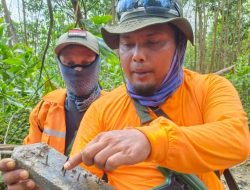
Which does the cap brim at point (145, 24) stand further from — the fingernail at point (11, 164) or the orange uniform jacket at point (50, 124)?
the orange uniform jacket at point (50, 124)

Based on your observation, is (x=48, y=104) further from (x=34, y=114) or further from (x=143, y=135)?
(x=143, y=135)

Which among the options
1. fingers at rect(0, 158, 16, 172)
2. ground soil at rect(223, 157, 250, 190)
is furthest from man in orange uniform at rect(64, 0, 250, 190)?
ground soil at rect(223, 157, 250, 190)

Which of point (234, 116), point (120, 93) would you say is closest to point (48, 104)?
point (120, 93)

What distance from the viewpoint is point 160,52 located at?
181 cm

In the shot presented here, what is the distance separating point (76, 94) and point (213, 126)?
165 centimetres

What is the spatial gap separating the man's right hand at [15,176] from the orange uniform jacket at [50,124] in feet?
3.48

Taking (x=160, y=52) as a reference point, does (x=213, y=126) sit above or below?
below

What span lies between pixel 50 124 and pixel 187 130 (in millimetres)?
1528

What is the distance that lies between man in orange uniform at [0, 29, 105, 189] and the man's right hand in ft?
3.49

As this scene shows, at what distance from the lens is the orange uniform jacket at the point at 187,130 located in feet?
4.16

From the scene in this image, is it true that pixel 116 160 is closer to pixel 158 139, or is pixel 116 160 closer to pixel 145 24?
pixel 158 139

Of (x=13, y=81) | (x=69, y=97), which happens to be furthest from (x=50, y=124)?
(x=13, y=81)

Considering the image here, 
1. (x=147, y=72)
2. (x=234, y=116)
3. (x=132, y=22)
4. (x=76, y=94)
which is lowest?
(x=76, y=94)

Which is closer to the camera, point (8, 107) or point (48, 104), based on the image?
point (48, 104)
